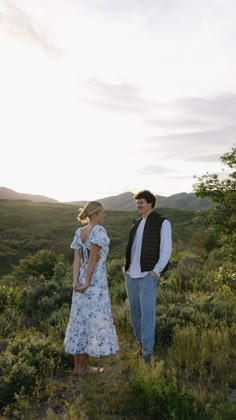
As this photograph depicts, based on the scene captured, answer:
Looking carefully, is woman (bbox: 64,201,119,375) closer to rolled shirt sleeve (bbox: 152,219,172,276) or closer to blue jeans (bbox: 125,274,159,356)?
blue jeans (bbox: 125,274,159,356)

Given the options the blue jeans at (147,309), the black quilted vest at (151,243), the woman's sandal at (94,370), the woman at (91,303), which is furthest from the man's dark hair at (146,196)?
the woman's sandal at (94,370)

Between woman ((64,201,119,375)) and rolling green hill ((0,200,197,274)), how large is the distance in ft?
87.5

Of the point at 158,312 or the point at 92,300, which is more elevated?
the point at 92,300

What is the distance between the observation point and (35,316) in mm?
9422

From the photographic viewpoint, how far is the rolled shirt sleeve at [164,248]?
5.98 metres

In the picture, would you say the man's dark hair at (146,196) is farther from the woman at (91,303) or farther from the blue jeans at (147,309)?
the blue jeans at (147,309)

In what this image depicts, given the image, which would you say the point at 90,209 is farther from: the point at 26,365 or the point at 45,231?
the point at 45,231

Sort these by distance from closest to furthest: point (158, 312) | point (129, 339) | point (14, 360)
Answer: point (14, 360) → point (129, 339) → point (158, 312)

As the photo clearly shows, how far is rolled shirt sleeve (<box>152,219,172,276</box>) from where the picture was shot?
5.98 meters

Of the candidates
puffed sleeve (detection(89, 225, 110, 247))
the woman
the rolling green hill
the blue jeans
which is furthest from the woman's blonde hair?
the rolling green hill

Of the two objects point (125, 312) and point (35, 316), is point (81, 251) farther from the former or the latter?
point (35, 316)

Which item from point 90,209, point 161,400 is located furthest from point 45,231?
point 161,400

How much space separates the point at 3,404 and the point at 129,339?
2.55 meters

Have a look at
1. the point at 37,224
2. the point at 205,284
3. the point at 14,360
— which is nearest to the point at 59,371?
the point at 14,360
